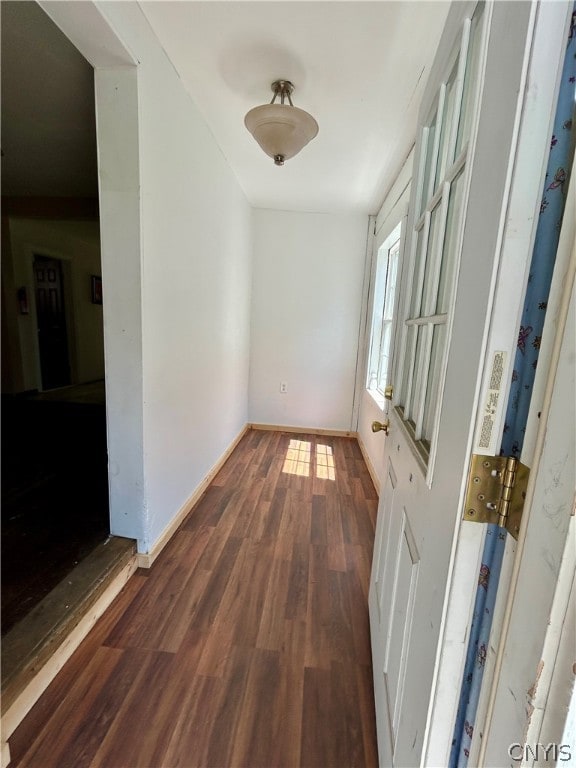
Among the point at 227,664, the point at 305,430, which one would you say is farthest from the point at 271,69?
the point at 305,430

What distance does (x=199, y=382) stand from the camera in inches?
90.4

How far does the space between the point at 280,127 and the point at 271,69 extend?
0.26 m

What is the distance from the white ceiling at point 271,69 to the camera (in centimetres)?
128

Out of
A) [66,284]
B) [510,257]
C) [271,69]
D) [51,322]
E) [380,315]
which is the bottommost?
[51,322]

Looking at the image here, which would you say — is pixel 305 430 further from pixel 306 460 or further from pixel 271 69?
pixel 271 69

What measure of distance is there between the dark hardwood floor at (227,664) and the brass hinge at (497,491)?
1.09 metres

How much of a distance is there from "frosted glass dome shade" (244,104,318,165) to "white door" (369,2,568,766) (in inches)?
27.3

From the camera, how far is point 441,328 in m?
0.81

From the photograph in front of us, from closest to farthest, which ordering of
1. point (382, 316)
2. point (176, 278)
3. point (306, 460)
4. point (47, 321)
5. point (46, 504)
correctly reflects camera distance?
point (176, 278) < point (46, 504) < point (306, 460) < point (382, 316) < point (47, 321)

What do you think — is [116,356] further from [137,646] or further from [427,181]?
[427,181]

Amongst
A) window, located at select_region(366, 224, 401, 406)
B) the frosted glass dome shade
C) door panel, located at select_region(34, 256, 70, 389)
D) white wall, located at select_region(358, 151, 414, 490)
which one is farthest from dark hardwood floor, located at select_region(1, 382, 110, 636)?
window, located at select_region(366, 224, 401, 406)

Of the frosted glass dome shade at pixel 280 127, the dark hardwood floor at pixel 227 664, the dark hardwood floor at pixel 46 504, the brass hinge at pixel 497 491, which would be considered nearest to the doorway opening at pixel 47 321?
the dark hardwood floor at pixel 46 504

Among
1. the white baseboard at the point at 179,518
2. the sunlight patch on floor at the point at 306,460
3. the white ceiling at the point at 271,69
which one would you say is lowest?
the sunlight patch on floor at the point at 306,460

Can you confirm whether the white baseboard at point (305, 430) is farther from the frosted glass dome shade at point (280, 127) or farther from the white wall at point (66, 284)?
the white wall at point (66, 284)
